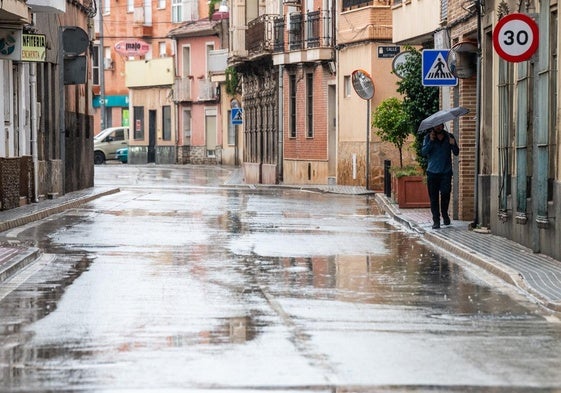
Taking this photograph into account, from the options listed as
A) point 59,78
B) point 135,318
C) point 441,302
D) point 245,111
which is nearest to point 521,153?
point 441,302

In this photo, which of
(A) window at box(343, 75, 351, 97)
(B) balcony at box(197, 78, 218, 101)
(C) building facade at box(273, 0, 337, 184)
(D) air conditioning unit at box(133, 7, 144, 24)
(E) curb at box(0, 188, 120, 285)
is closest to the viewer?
Answer: (E) curb at box(0, 188, 120, 285)

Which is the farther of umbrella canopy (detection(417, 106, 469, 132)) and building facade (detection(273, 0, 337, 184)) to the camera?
building facade (detection(273, 0, 337, 184))

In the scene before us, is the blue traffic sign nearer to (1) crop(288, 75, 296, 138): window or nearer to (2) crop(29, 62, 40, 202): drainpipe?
(1) crop(288, 75, 296, 138): window

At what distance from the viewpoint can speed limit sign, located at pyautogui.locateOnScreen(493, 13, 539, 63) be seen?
57.2 feet

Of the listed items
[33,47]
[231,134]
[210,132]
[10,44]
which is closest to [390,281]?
[10,44]

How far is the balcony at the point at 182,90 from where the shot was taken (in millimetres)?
79750

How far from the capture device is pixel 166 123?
83375 mm

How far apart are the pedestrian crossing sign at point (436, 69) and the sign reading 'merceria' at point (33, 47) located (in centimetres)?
722

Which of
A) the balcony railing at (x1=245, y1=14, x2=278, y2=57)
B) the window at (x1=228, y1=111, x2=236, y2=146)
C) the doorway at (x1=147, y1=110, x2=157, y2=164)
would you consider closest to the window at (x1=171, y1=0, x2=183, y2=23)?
the doorway at (x1=147, y1=110, x2=157, y2=164)

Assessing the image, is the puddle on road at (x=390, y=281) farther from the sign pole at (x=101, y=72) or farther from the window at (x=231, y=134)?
the sign pole at (x=101, y=72)

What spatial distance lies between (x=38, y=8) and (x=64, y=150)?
582 centimetres

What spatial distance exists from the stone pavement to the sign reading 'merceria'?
2.82m

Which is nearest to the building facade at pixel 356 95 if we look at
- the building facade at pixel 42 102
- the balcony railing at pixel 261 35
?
the balcony railing at pixel 261 35

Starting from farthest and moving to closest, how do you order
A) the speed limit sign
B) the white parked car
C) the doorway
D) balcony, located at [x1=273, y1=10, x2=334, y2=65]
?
the doorway < the white parked car < balcony, located at [x1=273, y1=10, x2=334, y2=65] < the speed limit sign
